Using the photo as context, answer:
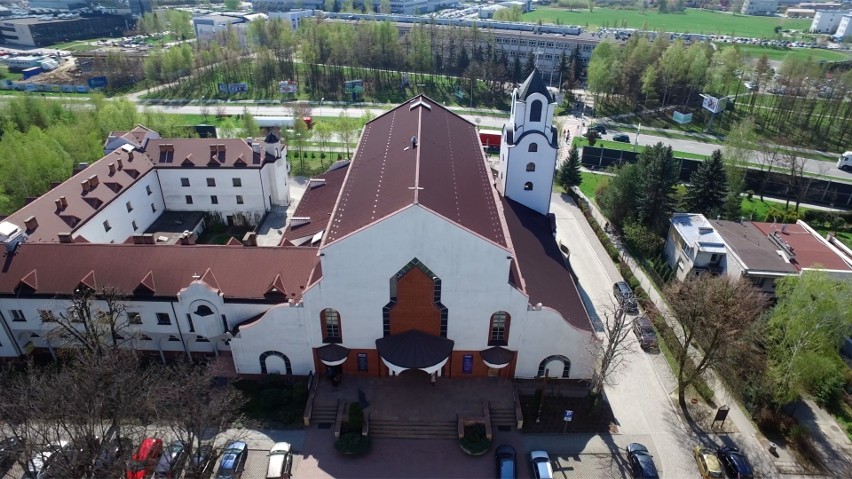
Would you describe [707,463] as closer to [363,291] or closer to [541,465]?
[541,465]

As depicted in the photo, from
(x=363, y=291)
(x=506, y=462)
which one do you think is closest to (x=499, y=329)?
(x=506, y=462)

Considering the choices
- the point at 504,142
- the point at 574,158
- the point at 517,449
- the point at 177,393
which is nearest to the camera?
the point at 177,393

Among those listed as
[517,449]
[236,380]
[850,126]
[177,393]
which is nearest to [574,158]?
[517,449]

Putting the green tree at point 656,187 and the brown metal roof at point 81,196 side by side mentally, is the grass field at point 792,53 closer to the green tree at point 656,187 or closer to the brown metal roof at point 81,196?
the green tree at point 656,187

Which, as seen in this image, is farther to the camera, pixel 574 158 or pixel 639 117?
pixel 639 117

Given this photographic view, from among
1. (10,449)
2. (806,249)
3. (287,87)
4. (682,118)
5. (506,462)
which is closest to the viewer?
(10,449)

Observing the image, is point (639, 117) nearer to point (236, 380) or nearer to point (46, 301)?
point (236, 380)
